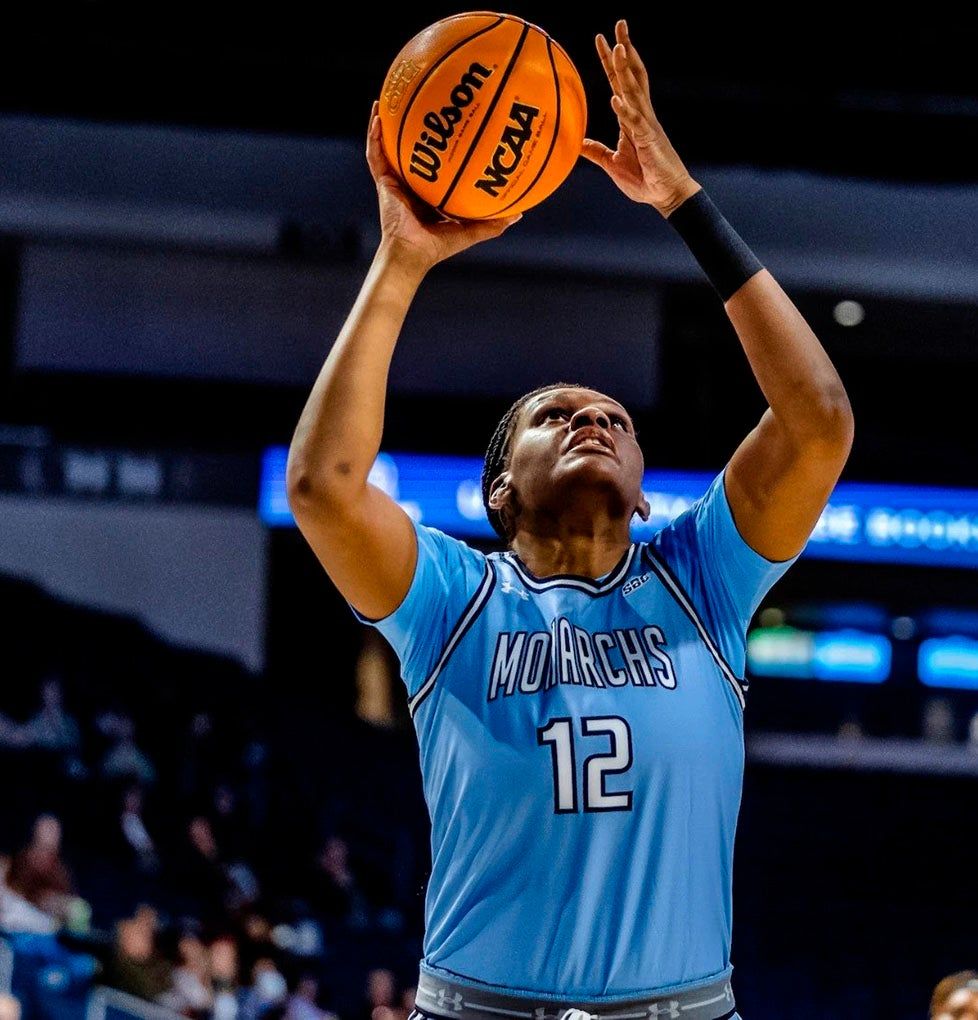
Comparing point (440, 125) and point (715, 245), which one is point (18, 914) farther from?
point (715, 245)

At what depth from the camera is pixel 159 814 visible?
9.50 metres

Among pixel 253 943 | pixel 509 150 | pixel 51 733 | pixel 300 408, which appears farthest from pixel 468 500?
pixel 509 150

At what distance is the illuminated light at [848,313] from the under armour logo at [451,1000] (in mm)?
7122

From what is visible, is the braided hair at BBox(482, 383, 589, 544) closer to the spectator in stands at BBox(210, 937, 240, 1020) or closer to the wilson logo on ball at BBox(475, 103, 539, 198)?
the wilson logo on ball at BBox(475, 103, 539, 198)

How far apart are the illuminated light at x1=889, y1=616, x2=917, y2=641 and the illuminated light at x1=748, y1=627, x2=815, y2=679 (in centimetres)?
80

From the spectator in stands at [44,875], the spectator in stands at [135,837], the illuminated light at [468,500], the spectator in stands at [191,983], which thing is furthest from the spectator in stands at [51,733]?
the illuminated light at [468,500]

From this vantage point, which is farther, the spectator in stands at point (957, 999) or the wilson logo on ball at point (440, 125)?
the spectator in stands at point (957, 999)

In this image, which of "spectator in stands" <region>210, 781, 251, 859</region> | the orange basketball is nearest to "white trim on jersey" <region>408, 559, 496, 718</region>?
the orange basketball

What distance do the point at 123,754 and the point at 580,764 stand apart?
8.28 m

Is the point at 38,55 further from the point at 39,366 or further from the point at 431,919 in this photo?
the point at 431,919

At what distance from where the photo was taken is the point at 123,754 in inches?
381

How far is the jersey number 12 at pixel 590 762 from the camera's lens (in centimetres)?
192

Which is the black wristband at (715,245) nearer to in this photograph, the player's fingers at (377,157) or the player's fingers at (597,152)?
the player's fingers at (597,152)

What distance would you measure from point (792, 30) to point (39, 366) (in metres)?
4.49
